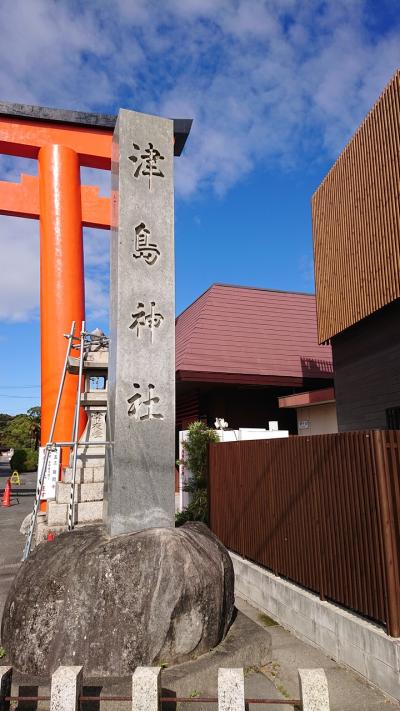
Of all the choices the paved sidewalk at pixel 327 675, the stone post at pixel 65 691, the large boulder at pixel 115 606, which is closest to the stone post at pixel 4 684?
the stone post at pixel 65 691

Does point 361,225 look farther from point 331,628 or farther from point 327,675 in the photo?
point 327,675

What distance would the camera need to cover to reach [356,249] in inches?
494

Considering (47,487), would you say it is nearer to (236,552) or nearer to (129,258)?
(236,552)

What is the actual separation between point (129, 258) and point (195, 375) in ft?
29.1

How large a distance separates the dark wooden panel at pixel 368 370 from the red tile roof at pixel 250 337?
2514mm

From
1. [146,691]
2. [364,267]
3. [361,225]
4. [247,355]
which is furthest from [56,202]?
[146,691]

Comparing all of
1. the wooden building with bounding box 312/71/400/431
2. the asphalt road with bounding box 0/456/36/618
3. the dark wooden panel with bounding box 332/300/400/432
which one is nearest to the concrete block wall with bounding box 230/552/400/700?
the asphalt road with bounding box 0/456/36/618

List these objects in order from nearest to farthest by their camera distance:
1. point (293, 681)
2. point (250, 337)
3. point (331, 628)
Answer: point (293, 681)
point (331, 628)
point (250, 337)

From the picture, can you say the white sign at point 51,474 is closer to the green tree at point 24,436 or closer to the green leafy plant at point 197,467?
the green leafy plant at point 197,467

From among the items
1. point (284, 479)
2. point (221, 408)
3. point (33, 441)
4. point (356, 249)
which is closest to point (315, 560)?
point (284, 479)

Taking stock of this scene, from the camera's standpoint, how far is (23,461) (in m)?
46.0

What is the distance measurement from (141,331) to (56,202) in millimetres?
9374

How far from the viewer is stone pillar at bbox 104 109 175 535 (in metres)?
5.68

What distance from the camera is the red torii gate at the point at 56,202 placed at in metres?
13.3
